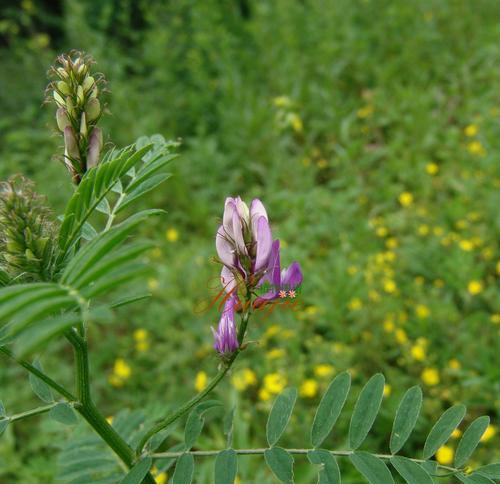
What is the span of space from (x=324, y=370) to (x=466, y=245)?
82 cm

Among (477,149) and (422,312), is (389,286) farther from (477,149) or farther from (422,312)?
(477,149)

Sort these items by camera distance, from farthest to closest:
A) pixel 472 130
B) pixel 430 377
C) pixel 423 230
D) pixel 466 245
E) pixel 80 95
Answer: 1. pixel 472 130
2. pixel 423 230
3. pixel 466 245
4. pixel 430 377
5. pixel 80 95

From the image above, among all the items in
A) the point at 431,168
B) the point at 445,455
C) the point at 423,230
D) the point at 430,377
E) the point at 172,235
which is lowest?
the point at 445,455

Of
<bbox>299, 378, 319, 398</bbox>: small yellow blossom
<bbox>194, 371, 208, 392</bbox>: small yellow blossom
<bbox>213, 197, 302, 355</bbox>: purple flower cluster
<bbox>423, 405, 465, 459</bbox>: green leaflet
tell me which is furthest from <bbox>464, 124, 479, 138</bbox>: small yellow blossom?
<bbox>213, 197, 302, 355</bbox>: purple flower cluster

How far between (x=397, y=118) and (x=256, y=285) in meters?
2.93

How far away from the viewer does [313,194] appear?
2963 mm

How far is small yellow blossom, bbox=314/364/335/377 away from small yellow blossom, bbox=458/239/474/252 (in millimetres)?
766

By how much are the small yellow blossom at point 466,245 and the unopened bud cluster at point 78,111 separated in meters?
2.02

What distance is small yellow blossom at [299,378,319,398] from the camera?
7.19 ft

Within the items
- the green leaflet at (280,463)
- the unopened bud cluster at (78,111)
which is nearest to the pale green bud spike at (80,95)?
the unopened bud cluster at (78,111)

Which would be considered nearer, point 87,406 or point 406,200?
point 87,406

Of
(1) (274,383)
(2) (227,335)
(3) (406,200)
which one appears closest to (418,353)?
(1) (274,383)

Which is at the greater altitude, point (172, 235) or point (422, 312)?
point (172, 235)

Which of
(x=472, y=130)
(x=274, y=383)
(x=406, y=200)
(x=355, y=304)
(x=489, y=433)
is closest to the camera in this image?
(x=489, y=433)
